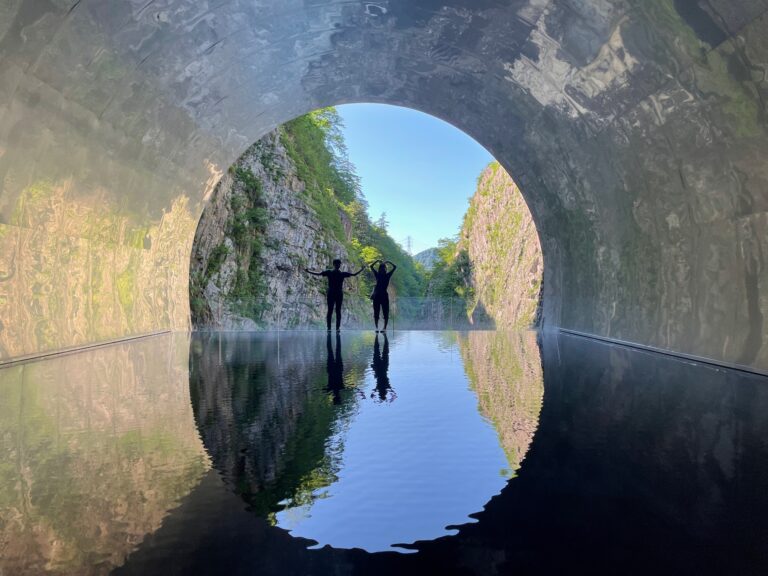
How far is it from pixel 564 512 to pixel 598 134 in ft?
25.6

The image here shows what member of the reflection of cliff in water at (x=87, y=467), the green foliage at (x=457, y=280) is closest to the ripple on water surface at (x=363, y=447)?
the reflection of cliff in water at (x=87, y=467)

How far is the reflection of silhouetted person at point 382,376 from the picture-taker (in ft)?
17.1

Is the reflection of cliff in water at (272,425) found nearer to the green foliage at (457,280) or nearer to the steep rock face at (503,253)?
the steep rock face at (503,253)

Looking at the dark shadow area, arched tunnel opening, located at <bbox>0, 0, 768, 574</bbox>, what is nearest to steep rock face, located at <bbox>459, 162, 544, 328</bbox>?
arched tunnel opening, located at <bbox>0, 0, 768, 574</bbox>

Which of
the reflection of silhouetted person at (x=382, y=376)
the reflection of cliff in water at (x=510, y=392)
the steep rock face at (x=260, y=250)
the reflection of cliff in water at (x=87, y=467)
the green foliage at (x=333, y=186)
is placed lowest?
the reflection of cliff in water at (x=87, y=467)

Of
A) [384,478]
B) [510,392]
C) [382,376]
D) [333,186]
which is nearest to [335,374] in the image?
[382,376]

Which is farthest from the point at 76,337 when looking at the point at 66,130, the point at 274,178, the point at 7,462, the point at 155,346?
the point at 274,178

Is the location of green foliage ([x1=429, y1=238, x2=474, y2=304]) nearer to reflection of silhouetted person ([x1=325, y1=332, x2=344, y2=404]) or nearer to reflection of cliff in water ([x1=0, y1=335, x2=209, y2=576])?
reflection of silhouetted person ([x1=325, y1=332, x2=344, y2=404])

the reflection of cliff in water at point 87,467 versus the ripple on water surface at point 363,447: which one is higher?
the ripple on water surface at point 363,447

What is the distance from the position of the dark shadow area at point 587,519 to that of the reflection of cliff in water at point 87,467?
15cm

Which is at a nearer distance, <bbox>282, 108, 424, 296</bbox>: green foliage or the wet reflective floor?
the wet reflective floor

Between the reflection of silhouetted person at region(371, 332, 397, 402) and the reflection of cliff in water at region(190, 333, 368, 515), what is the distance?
217mm

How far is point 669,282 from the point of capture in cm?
846

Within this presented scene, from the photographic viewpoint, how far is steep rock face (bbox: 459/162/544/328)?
33312 mm
